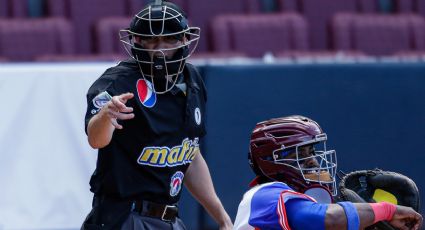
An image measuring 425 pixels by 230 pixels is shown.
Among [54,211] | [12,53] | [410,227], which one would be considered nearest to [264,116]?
[54,211]

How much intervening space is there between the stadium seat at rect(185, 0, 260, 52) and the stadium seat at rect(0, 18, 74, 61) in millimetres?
1316

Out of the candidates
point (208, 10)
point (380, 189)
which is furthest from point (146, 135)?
point (208, 10)

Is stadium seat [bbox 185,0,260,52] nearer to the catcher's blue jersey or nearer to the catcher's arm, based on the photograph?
the catcher's blue jersey

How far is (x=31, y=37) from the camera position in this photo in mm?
8008

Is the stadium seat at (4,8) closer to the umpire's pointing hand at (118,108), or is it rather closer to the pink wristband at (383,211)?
the umpire's pointing hand at (118,108)

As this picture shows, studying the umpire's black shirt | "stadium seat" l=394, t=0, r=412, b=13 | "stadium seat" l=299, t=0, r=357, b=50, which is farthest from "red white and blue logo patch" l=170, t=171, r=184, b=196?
"stadium seat" l=394, t=0, r=412, b=13

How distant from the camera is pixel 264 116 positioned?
5.59 metres

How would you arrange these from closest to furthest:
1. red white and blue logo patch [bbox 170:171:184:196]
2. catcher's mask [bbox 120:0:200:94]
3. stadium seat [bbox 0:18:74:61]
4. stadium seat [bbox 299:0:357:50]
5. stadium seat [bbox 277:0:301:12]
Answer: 1. catcher's mask [bbox 120:0:200:94]
2. red white and blue logo patch [bbox 170:171:184:196]
3. stadium seat [bbox 0:18:74:61]
4. stadium seat [bbox 277:0:301:12]
5. stadium seat [bbox 299:0:357:50]

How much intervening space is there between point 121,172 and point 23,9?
511cm


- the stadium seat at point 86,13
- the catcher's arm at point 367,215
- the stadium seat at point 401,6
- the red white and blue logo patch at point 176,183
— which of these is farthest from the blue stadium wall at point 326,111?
the stadium seat at point 401,6

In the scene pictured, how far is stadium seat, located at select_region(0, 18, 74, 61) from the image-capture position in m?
7.96

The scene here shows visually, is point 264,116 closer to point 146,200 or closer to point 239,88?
point 239,88

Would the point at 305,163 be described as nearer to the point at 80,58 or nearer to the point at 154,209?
the point at 154,209

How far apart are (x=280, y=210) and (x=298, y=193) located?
11cm
